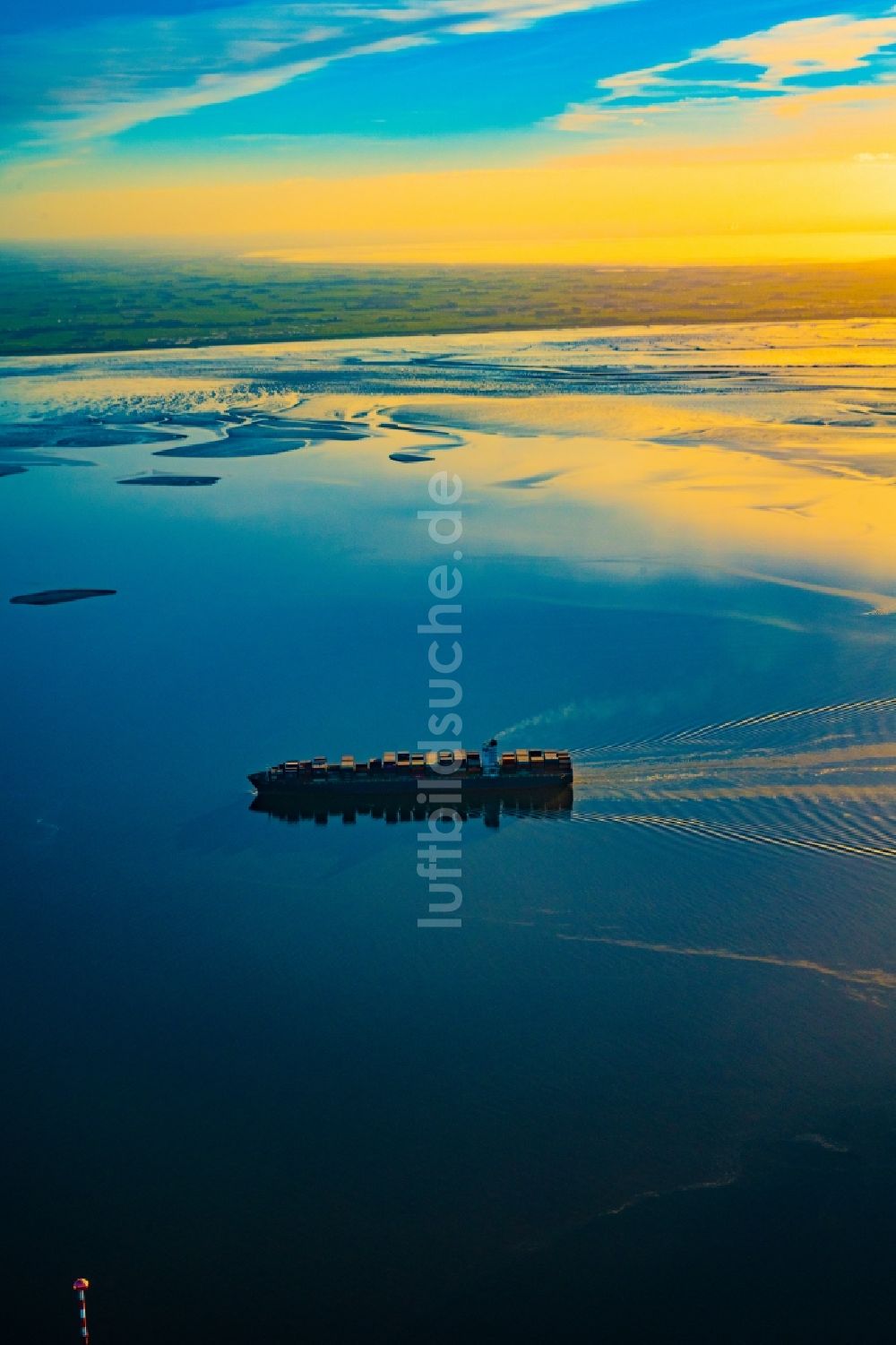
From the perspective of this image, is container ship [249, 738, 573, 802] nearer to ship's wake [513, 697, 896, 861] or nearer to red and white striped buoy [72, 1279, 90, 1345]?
ship's wake [513, 697, 896, 861]

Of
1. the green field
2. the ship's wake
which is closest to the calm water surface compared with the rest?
the ship's wake

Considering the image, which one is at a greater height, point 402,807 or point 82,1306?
point 402,807

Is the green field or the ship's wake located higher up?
the green field

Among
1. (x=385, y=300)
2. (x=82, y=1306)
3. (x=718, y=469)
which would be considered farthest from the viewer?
(x=385, y=300)

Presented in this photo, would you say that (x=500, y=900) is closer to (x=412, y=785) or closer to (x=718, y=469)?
(x=412, y=785)

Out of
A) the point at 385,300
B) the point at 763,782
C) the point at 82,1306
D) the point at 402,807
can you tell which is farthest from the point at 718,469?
the point at 385,300

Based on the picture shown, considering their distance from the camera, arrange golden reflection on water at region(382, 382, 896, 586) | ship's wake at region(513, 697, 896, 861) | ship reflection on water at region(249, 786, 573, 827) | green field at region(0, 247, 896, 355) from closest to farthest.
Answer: ship's wake at region(513, 697, 896, 861)
ship reflection on water at region(249, 786, 573, 827)
golden reflection on water at region(382, 382, 896, 586)
green field at region(0, 247, 896, 355)

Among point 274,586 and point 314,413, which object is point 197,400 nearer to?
point 314,413
